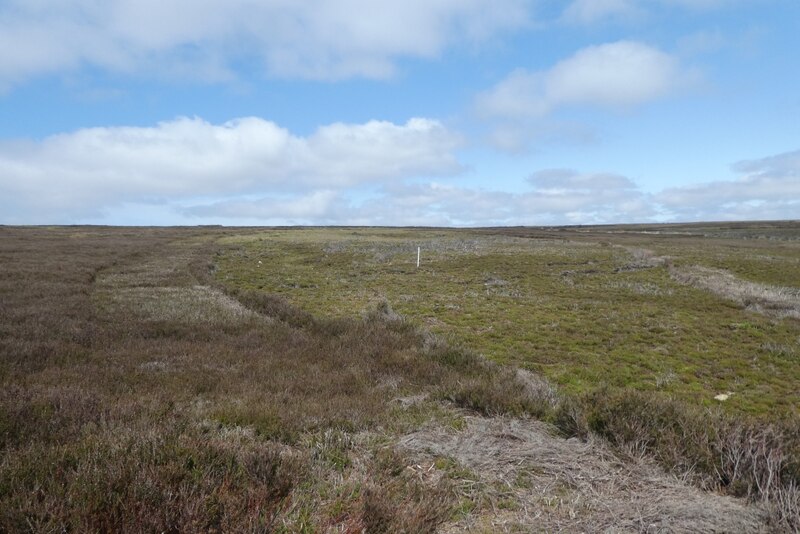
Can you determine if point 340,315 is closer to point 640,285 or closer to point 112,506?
point 112,506

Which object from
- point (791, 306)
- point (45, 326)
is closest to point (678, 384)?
point (791, 306)

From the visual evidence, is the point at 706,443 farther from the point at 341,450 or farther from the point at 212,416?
the point at 212,416

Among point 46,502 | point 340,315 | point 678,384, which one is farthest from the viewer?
point 340,315

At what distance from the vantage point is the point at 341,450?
5.49 m

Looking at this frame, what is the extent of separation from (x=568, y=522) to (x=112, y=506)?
4.04m

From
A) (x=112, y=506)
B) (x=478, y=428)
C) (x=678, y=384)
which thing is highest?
(x=112, y=506)

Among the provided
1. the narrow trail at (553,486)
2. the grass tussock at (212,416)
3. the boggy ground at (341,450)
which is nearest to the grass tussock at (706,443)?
the boggy ground at (341,450)

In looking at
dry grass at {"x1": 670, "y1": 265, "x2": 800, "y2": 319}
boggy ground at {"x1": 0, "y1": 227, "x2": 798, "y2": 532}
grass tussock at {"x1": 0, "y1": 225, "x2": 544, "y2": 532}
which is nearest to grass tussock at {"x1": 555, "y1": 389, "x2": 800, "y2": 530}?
boggy ground at {"x1": 0, "y1": 227, "x2": 798, "y2": 532}

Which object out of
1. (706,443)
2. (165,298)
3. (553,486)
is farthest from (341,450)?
(165,298)

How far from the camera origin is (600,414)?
627 centimetres

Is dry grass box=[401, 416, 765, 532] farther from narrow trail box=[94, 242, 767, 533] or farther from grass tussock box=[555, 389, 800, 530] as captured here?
grass tussock box=[555, 389, 800, 530]

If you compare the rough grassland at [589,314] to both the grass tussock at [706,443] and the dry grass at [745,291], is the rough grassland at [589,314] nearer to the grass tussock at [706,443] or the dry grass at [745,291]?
the dry grass at [745,291]

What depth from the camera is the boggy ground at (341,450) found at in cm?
393

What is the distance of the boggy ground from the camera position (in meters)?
3.93
